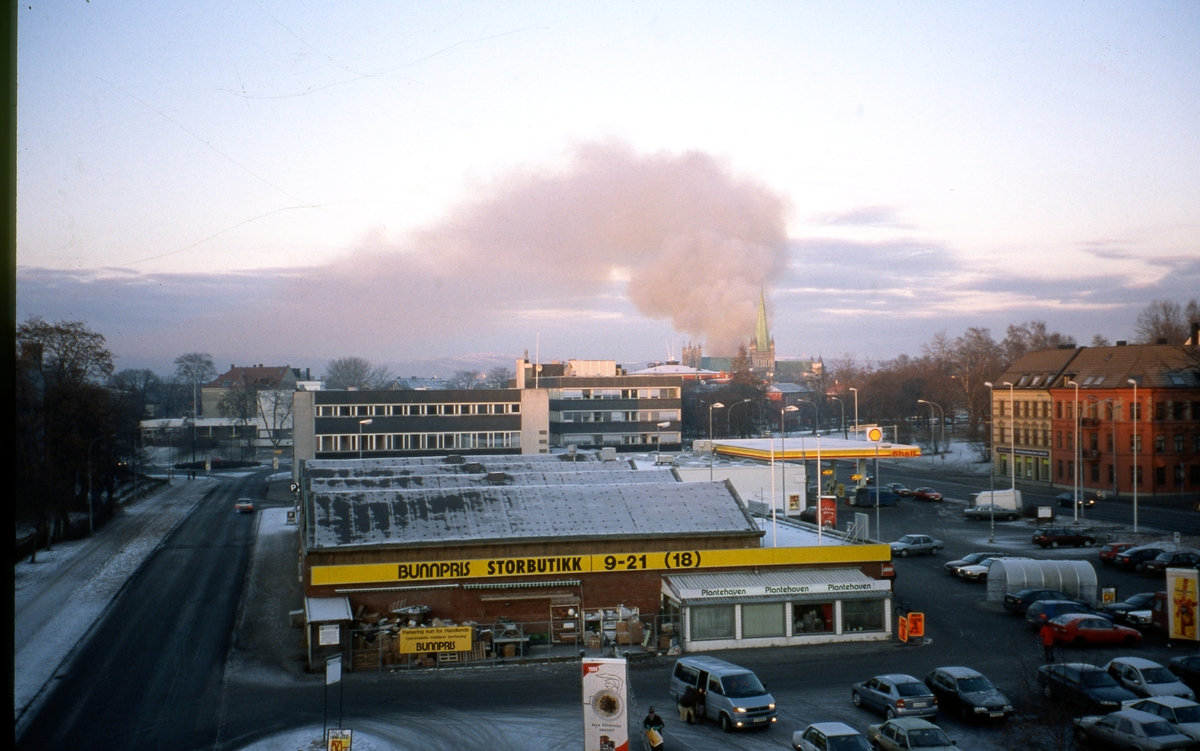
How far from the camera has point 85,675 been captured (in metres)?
16.6

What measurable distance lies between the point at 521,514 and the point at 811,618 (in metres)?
7.07

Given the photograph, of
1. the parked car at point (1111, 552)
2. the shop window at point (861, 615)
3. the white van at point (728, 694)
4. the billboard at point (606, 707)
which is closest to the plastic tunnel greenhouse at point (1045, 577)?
the shop window at point (861, 615)

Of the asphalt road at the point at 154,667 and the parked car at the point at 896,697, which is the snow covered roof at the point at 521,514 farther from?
the parked car at the point at 896,697

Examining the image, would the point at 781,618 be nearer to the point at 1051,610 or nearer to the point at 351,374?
the point at 1051,610

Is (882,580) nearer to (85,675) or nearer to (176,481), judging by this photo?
(85,675)

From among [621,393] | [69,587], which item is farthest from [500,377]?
[69,587]

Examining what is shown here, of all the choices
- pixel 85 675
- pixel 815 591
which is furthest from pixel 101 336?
pixel 815 591

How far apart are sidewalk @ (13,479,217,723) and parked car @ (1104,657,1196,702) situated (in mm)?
16583

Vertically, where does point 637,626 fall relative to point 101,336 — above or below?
below

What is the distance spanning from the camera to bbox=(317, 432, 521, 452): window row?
5016 centimetres

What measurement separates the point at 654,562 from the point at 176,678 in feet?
32.7

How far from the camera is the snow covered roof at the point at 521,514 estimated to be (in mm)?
19766

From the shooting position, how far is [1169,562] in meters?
25.8

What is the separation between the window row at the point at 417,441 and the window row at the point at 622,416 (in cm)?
681
